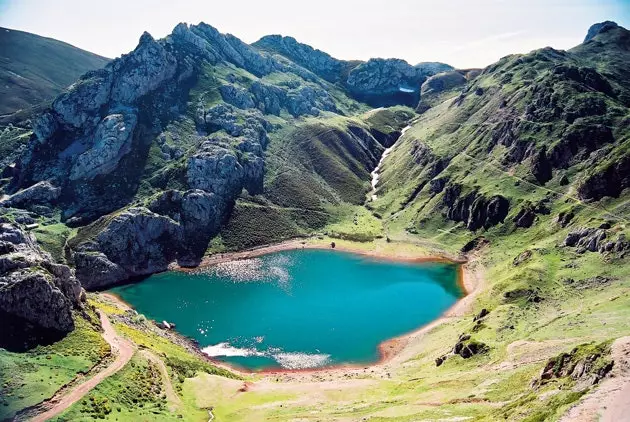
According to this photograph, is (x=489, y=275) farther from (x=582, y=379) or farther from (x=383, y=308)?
(x=582, y=379)

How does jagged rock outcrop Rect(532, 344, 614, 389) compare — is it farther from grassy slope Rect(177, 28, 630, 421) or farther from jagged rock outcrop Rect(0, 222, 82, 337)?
jagged rock outcrop Rect(0, 222, 82, 337)

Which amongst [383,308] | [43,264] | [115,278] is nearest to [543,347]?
[383,308]

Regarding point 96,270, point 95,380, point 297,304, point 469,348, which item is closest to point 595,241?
point 469,348

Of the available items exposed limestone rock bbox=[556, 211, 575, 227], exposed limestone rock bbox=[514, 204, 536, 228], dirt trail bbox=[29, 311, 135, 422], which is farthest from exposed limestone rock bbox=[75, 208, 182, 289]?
exposed limestone rock bbox=[556, 211, 575, 227]

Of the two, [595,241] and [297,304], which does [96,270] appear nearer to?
[297,304]

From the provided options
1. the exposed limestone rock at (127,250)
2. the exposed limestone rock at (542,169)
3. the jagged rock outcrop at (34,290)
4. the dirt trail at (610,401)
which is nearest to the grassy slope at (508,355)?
the dirt trail at (610,401)
